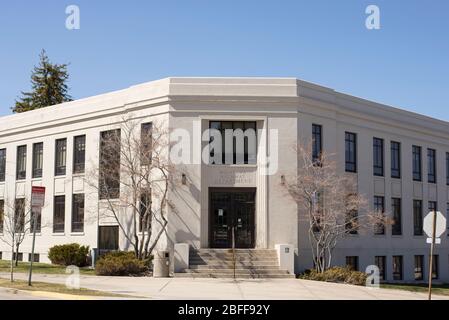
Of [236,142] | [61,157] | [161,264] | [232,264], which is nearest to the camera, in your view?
[161,264]

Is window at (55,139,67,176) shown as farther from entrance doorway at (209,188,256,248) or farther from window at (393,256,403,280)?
window at (393,256,403,280)

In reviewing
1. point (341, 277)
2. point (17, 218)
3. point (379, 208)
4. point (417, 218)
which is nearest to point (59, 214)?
point (17, 218)

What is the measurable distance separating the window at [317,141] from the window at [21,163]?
18.4m

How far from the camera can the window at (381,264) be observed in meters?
35.2

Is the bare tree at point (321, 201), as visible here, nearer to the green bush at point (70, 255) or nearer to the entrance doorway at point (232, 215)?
the entrance doorway at point (232, 215)

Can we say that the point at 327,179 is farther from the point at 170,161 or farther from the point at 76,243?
the point at 76,243

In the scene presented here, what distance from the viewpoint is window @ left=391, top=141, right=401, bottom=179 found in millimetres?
37344

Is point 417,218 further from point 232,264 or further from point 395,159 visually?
point 232,264

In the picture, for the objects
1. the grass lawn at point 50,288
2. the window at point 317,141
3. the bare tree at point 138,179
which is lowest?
the grass lawn at point 50,288

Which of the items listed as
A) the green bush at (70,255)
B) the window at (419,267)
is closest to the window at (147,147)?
the green bush at (70,255)

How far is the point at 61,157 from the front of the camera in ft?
120

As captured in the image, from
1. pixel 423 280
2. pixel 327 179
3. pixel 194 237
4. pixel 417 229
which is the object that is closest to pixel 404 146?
pixel 417 229

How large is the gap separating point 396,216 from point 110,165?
17.4m

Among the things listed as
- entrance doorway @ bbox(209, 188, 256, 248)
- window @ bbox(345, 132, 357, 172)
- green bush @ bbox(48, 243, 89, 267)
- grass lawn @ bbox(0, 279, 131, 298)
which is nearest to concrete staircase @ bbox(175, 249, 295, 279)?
entrance doorway @ bbox(209, 188, 256, 248)
